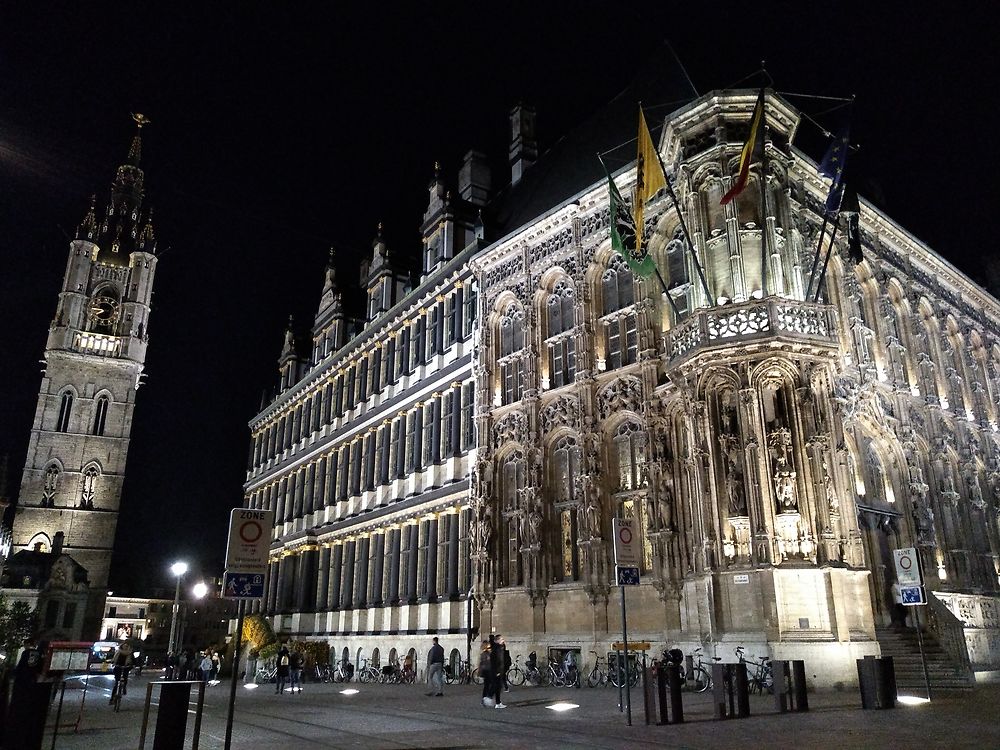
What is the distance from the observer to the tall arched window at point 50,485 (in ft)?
231

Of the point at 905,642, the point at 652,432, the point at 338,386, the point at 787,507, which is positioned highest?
the point at 338,386

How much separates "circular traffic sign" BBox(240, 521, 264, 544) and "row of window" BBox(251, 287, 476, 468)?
2578 cm

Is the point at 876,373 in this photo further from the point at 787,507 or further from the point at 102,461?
the point at 102,461

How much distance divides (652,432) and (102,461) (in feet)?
214

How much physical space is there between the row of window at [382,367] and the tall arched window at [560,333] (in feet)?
18.0

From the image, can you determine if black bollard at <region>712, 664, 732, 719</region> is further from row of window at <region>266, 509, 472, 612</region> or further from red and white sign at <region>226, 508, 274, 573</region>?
row of window at <region>266, 509, 472, 612</region>

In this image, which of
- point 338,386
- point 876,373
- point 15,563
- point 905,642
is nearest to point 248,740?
point 905,642

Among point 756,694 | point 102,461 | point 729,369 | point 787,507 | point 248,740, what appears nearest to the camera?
point 248,740

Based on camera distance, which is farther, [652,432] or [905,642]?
[652,432]

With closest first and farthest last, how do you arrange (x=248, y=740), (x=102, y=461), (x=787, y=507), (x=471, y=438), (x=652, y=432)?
(x=248, y=740)
(x=787, y=507)
(x=652, y=432)
(x=471, y=438)
(x=102, y=461)

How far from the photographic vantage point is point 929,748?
32.1 feet

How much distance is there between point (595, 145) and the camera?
34.3 m

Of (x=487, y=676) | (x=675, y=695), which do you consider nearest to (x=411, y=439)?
(x=487, y=676)

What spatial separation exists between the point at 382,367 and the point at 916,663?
97.9 ft
